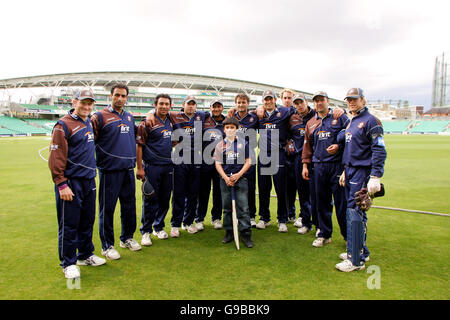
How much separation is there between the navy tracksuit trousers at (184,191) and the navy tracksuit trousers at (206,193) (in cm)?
15

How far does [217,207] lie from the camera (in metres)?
5.41

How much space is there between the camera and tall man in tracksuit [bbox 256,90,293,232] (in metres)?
5.15

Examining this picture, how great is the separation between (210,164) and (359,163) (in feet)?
8.32

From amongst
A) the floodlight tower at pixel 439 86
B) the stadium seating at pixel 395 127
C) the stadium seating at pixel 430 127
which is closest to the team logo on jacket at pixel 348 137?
the stadium seating at pixel 395 127

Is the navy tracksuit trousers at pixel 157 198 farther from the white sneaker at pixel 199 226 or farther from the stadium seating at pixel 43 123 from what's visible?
the stadium seating at pixel 43 123

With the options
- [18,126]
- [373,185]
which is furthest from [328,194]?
[18,126]

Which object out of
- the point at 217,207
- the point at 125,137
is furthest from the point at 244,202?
the point at 125,137

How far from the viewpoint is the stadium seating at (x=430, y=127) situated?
190 feet

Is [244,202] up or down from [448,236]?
up

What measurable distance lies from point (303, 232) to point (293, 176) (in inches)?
41.1

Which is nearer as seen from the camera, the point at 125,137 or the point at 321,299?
the point at 321,299

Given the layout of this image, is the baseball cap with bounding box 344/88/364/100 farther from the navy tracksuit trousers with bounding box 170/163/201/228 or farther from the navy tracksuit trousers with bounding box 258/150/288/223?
the navy tracksuit trousers with bounding box 170/163/201/228

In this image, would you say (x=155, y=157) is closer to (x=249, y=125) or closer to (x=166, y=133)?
(x=166, y=133)

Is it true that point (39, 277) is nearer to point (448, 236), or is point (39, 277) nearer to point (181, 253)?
point (181, 253)
